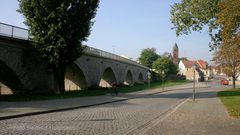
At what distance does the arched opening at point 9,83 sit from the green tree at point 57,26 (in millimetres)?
3104

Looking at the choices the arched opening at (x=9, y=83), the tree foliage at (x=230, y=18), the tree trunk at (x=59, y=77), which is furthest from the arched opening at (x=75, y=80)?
the tree foliage at (x=230, y=18)

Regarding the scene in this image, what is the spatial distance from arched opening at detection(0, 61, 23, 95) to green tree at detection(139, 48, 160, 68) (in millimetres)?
118613

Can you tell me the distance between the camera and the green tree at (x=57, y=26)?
33875 mm

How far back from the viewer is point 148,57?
15150 centimetres

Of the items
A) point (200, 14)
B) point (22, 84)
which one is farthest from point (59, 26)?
point (200, 14)

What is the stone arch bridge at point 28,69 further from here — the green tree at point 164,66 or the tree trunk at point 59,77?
the green tree at point 164,66

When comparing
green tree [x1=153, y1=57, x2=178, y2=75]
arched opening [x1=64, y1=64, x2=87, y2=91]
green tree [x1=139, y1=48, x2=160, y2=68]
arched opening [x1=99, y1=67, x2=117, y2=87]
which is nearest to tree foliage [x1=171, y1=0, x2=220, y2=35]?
arched opening [x1=64, y1=64, x2=87, y2=91]

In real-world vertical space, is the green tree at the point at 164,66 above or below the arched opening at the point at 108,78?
above

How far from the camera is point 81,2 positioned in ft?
117

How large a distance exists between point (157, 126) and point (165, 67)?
383 ft

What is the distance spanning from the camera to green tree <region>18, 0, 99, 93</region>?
33.9m

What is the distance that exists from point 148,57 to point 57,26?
11879 centimetres

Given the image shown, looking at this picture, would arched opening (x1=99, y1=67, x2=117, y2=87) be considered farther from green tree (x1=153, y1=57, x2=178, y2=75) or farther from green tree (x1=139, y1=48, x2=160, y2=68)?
green tree (x1=139, y1=48, x2=160, y2=68)

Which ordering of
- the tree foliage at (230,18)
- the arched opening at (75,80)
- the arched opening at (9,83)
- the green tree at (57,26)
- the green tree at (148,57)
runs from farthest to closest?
the green tree at (148,57), the arched opening at (75,80), the green tree at (57,26), the arched opening at (9,83), the tree foliage at (230,18)
